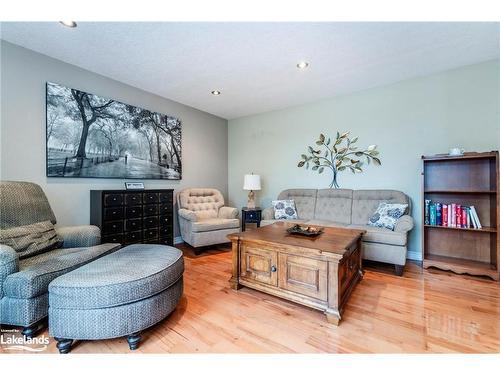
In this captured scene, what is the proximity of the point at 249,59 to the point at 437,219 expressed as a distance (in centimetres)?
287

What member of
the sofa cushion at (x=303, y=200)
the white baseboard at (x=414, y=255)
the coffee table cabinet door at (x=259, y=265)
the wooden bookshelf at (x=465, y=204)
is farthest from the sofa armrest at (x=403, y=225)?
the coffee table cabinet door at (x=259, y=265)

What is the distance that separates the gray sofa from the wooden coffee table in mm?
445

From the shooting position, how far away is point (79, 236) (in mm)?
2072

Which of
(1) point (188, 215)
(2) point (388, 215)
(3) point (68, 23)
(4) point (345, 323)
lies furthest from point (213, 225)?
(3) point (68, 23)

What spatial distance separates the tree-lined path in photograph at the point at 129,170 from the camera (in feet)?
9.13

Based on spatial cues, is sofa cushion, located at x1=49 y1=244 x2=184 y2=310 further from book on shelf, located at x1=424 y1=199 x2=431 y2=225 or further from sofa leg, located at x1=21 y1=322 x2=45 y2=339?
book on shelf, located at x1=424 y1=199 x2=431 y2=225

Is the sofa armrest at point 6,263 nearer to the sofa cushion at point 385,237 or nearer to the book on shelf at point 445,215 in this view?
the sofa cushion at point 385,237

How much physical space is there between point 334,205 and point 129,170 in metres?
3.03

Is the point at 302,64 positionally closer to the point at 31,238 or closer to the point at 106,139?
the point at 106,139

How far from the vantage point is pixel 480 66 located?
264 centimetres

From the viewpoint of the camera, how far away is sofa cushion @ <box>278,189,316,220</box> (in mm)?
3574
